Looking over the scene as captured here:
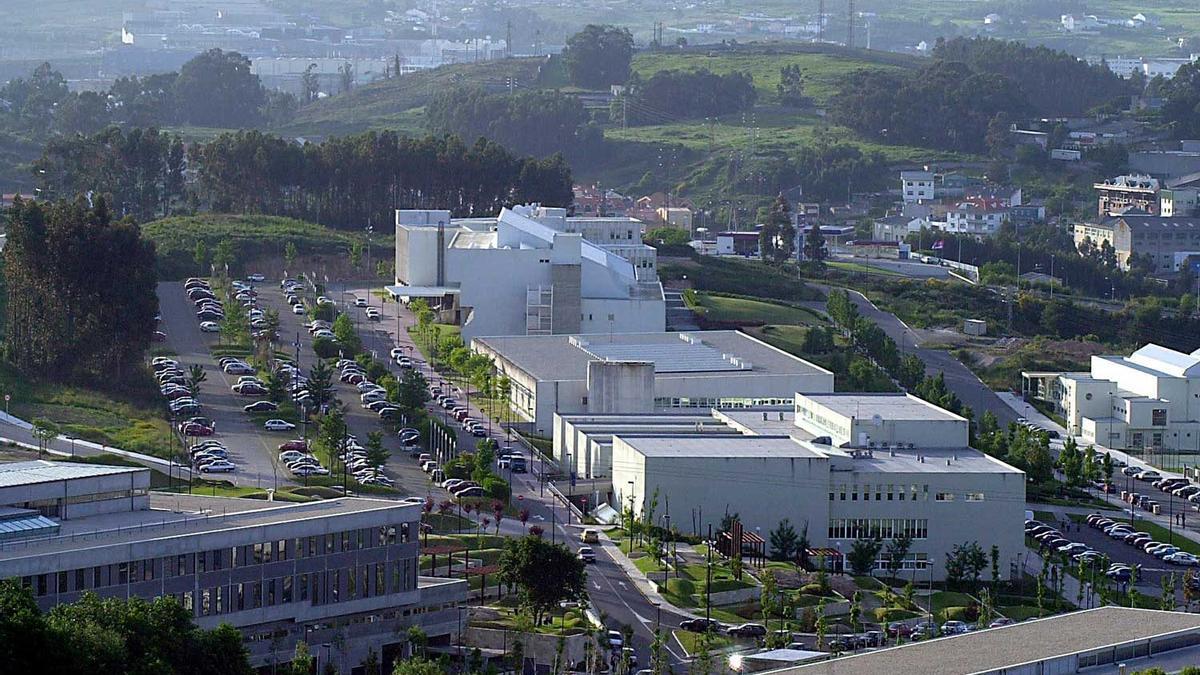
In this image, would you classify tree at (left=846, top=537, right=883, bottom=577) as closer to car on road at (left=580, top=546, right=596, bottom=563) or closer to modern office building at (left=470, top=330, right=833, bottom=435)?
car on road at (left=580, top=546, right=596, bottom=563)

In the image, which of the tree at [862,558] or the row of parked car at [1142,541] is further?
the row of parked car at [1142,541]

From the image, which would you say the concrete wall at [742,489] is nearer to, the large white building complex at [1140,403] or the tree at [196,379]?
the tree at [196,379]

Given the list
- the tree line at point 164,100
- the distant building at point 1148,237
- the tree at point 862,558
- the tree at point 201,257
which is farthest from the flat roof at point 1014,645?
the tree line at point 164,100

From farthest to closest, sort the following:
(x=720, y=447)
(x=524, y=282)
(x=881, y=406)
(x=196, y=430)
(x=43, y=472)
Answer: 1. (x=524, y=282)
2. (x=196, y=430)
3. (x=881, y=406)
4. (x=720, y=447)
5. (x=43, y=472)

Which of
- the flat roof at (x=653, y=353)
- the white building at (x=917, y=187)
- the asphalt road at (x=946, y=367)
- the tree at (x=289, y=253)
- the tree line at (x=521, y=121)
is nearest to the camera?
the flat roof at (x=653, y=353)

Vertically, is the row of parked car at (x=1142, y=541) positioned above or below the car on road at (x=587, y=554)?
below

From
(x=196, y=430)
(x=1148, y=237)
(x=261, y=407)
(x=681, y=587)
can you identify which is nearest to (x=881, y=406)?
(x=681, y=587)

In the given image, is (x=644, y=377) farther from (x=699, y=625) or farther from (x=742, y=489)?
(x=699, y=625)

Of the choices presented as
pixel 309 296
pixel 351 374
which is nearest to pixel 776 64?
pixel 309 296
